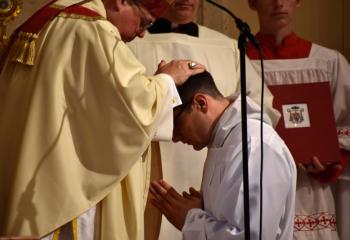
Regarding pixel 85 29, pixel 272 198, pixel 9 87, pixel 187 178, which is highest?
pixel 85 29

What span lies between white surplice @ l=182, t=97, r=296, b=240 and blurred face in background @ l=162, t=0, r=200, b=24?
1.61 m

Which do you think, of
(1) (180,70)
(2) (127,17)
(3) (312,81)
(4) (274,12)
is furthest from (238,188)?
(4) (274,12)

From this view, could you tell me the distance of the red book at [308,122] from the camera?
4852 millimetres

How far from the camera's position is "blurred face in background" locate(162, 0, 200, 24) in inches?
193

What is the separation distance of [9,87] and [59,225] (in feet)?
1.97

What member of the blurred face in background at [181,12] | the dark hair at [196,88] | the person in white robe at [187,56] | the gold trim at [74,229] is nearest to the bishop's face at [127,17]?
the dark hair at [196,88]

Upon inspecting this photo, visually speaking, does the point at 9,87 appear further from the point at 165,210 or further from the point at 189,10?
the point at 189,10

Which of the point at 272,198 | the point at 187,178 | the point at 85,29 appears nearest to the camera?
the point at 272,198

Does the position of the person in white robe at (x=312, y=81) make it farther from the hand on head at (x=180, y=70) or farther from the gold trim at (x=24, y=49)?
the gold trim at (x=24, y=49)

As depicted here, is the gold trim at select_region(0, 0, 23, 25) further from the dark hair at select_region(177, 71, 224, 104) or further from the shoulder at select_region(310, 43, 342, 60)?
the shoulder at select_region(310, 43, 342, 60)

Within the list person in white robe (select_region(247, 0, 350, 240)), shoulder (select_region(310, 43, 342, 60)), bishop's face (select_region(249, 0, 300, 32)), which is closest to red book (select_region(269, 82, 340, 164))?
person in white robe (select_region(247, 0, 350, 240))

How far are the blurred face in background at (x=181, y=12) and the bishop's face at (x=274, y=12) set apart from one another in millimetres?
532

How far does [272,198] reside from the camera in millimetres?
3189

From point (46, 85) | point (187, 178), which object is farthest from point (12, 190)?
point (187, 178)
